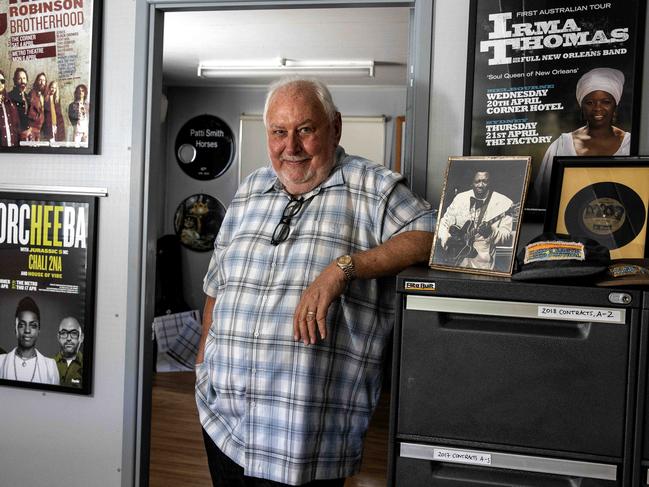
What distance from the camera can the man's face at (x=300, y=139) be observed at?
1895 mm

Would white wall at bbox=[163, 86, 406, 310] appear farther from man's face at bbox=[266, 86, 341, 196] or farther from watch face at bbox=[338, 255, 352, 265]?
watch face at bbox=[338, 255, 352, 265]

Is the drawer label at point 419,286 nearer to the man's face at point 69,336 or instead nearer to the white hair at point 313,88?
the white hair at point 313,88

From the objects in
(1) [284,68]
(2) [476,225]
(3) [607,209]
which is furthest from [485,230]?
(1) [284,68]

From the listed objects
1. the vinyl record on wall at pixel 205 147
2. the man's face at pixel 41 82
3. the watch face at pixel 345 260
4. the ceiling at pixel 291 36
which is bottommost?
the watch face at pixel 345 260

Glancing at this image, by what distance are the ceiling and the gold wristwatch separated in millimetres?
2265

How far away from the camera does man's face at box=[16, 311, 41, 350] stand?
2.45 m

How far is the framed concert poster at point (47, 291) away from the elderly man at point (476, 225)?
1.32m

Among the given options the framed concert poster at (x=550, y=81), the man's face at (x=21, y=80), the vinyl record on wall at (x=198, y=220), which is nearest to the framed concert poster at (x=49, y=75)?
the man's face at (x=21, y=80)

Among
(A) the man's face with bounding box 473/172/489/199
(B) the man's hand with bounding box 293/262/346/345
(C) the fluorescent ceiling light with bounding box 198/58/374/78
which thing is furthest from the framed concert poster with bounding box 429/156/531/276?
(C) the fluorescent ceiling light with bounding box 198/58/374/78

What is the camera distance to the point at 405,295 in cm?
147

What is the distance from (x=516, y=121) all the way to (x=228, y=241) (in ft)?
2.98

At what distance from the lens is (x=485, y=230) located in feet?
5.18

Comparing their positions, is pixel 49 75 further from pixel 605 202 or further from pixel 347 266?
pixel 605 202

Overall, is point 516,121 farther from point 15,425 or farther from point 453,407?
point 15,425
